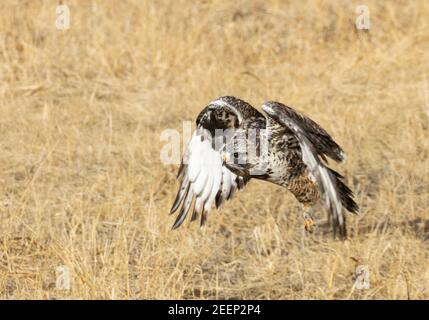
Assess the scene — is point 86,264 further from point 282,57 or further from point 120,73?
point 282,57

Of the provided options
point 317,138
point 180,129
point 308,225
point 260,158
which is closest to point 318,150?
point 317,138

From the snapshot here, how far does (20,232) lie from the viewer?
5.72 m

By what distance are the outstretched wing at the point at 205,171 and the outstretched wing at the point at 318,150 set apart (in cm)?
66

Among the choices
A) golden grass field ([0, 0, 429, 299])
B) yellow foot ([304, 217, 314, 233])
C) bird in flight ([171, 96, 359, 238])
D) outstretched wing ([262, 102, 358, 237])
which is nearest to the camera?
outstretched wing ([262, 102, 358, 237])

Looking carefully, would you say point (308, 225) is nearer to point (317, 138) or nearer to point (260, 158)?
point (260, 158)

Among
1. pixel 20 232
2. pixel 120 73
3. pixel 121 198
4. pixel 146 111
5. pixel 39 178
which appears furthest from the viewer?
pixel 120 73

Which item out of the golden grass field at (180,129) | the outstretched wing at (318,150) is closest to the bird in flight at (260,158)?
the outstretched wing at (318,150)

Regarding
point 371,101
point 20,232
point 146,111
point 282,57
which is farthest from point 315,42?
point 20,232

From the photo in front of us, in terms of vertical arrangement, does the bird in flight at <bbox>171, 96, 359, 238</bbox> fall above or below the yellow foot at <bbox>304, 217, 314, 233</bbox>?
above

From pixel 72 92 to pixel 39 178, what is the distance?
5.96 ft

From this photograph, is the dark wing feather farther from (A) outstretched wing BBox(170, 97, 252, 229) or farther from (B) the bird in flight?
(A) outstretched wing BBox(170, 97, 252, 229)

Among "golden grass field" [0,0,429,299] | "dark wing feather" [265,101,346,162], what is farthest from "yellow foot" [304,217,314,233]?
"dark wing feather" [265,101,346,162]

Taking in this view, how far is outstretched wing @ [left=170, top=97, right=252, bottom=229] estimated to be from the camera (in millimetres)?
5414
